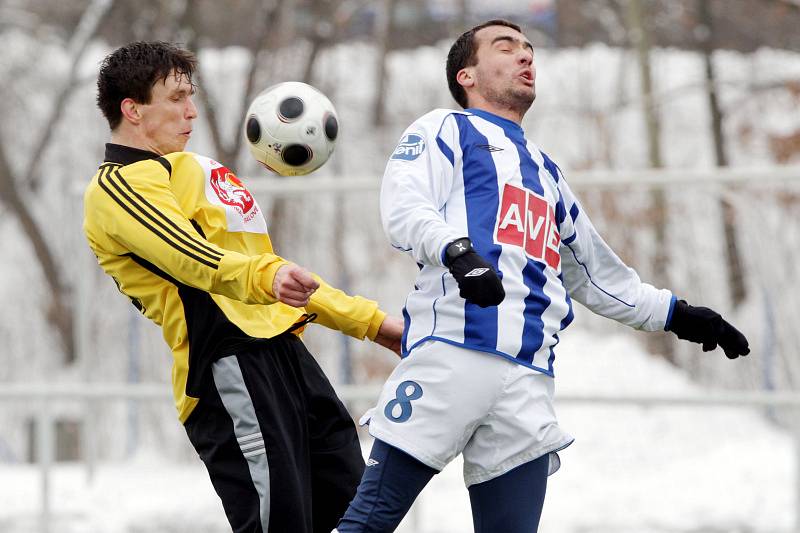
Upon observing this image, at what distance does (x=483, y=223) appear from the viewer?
355cm

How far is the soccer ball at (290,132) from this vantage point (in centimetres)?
393

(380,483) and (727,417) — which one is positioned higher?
(380,483)

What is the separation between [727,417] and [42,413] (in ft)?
11.7

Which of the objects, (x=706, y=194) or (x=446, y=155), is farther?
(x=706, y=194)

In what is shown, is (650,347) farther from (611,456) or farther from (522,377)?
(522,377)

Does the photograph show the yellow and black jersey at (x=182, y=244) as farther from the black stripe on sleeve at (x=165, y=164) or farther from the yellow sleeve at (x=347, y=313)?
the yellow sleeve at (x=347, y=313)

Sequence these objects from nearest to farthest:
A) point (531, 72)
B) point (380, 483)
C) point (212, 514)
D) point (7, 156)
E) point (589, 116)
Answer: point (380, 483) → point (531, 72) → point (212, 514) → point (589, 116) → point (7, 156)

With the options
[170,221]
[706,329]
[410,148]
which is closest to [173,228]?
[170,221]

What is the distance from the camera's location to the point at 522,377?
3.54 meters

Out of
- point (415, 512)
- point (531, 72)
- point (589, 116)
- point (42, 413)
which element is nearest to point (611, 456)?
point (415, 512)

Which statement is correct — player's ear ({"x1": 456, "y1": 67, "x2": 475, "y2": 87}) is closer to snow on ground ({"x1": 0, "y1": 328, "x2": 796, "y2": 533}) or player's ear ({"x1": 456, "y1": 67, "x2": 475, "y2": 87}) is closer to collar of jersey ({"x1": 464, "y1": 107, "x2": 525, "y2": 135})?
collar of jersey ({"x1": 464, "y1": 107, "x2": 525, "y2": 135})

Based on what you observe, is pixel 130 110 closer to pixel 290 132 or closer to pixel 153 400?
pixel 290 132

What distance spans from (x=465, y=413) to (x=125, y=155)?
114cm

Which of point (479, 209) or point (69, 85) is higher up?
point (69, 85)
